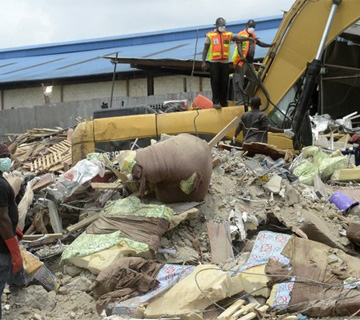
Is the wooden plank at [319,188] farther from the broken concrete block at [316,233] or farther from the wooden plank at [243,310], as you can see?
the wooden plank at [243,310]

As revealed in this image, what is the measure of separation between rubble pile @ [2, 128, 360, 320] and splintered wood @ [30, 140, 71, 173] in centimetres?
165

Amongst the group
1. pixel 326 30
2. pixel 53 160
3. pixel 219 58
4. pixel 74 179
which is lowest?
pixel 53 160

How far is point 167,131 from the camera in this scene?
10.9m

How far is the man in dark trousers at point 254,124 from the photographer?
11047mm

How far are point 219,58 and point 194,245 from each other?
4713mm

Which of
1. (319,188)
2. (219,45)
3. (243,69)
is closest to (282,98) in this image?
(243,69)

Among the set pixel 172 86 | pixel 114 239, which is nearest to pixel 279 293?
pixel 114 239

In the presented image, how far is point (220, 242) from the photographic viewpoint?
7.76 m

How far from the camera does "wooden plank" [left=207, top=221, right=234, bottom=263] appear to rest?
7.54 meters

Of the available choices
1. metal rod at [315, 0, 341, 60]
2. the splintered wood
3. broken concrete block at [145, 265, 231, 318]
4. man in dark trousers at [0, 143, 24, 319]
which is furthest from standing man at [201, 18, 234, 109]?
man in dark trousers at [0, 143, 24, 319]

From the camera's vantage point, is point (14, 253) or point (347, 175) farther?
point (347, 175)

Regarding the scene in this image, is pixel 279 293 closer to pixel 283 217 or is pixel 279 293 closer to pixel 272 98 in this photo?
pixel 283 217

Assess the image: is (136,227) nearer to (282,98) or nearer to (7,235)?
(7,235)

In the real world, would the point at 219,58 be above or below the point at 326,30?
below
